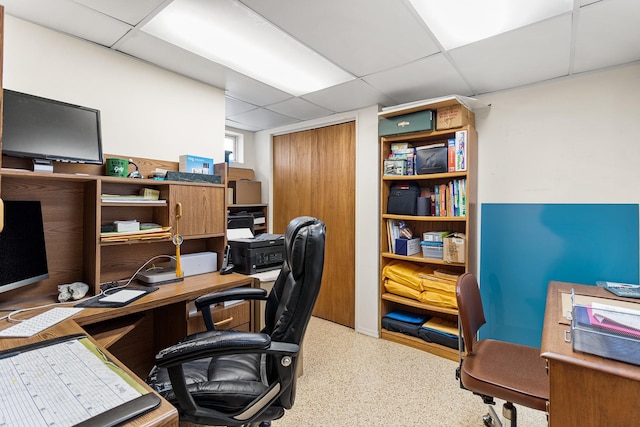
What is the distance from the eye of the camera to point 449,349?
8.60 feet

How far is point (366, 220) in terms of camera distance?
10.4ft

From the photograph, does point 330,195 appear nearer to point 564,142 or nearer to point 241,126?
point 241,126

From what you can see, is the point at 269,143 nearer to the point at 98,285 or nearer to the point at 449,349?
the point at 98,285

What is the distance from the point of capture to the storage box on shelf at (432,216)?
8.42ft

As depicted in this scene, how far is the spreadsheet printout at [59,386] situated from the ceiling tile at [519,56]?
2450 mm

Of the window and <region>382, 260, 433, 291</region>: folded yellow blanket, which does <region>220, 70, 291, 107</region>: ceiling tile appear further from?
<region>382, 260, 433, 291</region>: folded yellow blanket

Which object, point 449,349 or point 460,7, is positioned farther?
point 449,349

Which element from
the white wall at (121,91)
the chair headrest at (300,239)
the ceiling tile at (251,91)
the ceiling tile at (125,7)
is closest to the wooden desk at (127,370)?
the chair headrest at (300,239)

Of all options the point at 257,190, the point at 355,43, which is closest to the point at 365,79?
the point at 355,43

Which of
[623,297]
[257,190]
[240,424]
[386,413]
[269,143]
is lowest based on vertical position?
[386,413]

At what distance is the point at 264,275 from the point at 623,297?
2.27 metres

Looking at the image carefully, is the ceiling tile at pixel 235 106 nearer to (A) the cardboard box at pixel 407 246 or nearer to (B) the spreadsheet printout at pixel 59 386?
(A) the cardboard box at pixel 407 246

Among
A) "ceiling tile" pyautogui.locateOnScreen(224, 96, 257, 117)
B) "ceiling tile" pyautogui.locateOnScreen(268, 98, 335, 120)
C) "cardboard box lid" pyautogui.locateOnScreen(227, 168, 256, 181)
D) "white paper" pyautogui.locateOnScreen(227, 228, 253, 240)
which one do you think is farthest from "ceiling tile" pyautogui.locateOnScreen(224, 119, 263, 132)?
"white paper" pyautogui.locateOnScreen(227, 228, 253, 240)

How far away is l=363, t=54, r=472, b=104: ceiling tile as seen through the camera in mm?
2225
